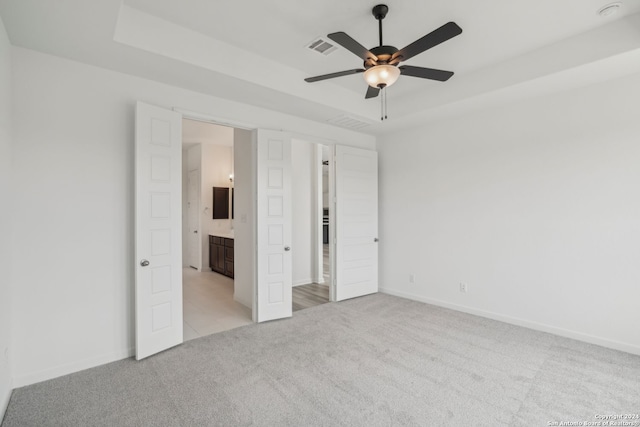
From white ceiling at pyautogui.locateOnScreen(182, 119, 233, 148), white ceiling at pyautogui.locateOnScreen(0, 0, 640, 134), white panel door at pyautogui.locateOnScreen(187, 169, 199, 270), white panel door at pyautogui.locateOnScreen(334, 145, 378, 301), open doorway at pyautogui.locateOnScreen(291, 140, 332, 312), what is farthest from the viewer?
white panel door at pyautogui.locateOnScreen(187, 169, 199, 270)

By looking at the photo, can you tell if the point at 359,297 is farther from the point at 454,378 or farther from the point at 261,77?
the point at 261,77

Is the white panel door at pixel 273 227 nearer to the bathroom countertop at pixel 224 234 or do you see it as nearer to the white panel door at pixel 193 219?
the bathroom countertop at pixel 224 234

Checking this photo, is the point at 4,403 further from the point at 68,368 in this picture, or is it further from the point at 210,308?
the point at 210,308

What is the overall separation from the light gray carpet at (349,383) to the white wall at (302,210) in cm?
230

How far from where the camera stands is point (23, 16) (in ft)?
6.83

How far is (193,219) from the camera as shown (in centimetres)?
748

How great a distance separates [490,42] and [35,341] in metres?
4.81

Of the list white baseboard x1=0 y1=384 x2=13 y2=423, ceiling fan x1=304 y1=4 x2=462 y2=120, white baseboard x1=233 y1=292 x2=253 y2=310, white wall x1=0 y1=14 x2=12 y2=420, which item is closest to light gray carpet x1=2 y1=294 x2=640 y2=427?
white baseboard x1=0 y1=384 x2=13 y2=423

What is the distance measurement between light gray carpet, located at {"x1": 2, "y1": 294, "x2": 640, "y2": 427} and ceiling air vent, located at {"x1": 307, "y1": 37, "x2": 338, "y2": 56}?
2988 millimetres

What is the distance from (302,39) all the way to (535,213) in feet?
10.7

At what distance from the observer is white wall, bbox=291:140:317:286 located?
571cm

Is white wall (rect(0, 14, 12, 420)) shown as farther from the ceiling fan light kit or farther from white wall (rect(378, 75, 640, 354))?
white wall (rect(378, 75, 640, 354))

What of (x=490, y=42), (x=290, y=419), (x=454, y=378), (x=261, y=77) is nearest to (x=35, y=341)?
(x=290, y=419)

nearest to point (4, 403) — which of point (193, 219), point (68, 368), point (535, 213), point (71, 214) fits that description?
point (68, 368)
